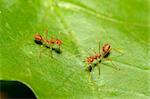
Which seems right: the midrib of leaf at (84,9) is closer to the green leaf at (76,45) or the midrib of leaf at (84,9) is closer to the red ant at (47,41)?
the green leaf at (76,45)

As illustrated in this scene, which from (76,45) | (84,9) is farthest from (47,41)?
(84,9)

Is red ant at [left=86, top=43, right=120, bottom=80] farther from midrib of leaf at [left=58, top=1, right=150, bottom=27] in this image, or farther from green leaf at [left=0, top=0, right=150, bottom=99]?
midrib of leaf at [left=58, top=1, right=150, bottom=27]

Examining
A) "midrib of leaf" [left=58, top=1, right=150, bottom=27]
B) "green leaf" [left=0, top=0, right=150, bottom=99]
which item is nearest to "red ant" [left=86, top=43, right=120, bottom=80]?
"green leaf" [left=0, top=0, right=150, bottom=99]

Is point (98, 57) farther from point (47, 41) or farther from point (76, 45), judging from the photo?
point (47, 41)

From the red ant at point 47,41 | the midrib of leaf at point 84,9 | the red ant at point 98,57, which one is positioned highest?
the midrib of leaf at point 84,9

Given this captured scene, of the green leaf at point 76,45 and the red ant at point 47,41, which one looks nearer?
the green leaf at point 76,45

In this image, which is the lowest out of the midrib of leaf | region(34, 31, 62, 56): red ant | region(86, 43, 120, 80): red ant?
region(86, 43, 120, 80): red ant

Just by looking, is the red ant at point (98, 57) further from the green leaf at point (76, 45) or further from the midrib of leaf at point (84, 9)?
the midrib of leaf at point (84, 9)

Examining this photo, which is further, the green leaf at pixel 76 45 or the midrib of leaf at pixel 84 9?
the midrib of leaf at pixel 84 9

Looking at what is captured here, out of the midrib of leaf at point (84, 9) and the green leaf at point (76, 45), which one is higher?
the midrib of leaf at point (84, 9)

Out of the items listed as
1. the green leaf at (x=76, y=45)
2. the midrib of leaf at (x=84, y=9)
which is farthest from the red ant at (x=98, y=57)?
the midrib of leaf at (x=84, y=9)
